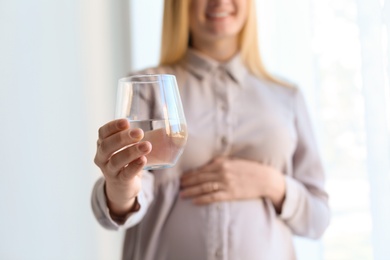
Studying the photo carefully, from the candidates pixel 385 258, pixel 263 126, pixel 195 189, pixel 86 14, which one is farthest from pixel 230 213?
pixel 86 14

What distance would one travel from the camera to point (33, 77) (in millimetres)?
1220

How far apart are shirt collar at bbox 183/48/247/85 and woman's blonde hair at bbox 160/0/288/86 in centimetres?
3

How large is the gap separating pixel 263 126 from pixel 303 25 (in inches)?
13.8

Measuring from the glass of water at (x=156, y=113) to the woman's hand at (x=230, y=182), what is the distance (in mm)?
346

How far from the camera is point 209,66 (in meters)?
1.28

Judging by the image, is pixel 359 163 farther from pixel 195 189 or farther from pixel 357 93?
pixel 195 189

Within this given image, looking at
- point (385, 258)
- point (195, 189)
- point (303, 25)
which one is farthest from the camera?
point (303, 25)

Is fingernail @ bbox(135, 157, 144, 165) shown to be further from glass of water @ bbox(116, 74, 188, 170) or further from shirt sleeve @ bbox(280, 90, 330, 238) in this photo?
shirt sleeve @ bbox(280, 90, 330, 238)

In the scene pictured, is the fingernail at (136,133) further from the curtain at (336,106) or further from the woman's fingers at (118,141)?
the curtain at (336,106)

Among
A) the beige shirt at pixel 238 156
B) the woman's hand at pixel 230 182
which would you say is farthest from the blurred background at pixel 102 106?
the woman's hand at pixel 230 182

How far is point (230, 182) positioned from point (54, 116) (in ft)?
1.41

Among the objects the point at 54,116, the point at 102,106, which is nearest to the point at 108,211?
the point at 54,116

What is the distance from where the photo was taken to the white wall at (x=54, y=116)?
1128 mm

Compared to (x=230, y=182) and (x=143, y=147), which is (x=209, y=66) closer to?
(x=230, y=182)
